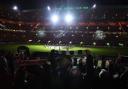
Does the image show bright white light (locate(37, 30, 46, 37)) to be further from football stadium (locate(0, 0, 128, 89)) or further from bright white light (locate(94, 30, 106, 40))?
bright white light (locate(94, 30, 106, 40))

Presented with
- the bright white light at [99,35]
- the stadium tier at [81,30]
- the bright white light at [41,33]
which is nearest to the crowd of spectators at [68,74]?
the stadium tier at [81,30]

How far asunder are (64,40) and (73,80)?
2085cm

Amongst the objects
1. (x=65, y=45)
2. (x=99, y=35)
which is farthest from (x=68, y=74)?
(x=99, y=35)

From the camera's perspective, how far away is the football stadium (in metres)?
8.37

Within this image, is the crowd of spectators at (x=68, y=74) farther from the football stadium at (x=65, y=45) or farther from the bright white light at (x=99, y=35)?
the bright white light at (x=99, y=35)

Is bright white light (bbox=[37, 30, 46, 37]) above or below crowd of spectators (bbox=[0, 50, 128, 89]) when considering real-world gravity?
above

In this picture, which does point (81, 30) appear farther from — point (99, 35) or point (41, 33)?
point (41, 33)

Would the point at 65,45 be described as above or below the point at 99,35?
below

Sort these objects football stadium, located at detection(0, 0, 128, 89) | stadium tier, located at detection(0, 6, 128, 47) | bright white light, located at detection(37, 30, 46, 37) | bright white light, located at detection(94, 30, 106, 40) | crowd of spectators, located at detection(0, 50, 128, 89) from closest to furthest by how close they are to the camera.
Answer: crowd of spectators, located at detection(0, 50, 128, 89), football stadium, located at detection(0, 0, 128, 89), stadium tier, located at detection(0, 6, 128, 47), bright white light, located at detection(94, 30, 106, 40), bright white light, located at detection(37, 30, 46, 37)

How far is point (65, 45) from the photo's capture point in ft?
88.1

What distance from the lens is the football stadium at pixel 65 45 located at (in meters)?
8.37

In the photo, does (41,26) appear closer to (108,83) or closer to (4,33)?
(4,33)

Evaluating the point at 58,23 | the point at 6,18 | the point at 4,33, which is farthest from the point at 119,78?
the point at 6,18

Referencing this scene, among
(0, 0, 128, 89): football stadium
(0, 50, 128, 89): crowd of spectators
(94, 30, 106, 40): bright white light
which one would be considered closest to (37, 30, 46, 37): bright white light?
(0, 0, 128, 89): football stadium
